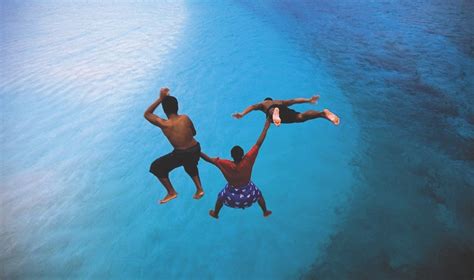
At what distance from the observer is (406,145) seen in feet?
19.8

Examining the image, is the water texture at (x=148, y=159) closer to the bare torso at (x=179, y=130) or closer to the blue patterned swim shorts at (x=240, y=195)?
the blue patterned swim shorts at (x=240, y=195)

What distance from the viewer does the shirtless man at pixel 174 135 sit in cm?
354

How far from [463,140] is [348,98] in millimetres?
2687

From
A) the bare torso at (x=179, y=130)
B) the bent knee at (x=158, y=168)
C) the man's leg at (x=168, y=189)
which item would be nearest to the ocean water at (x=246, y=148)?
the man's leg at (x=168, y=189)

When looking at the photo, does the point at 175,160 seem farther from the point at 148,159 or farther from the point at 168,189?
the point at 148,159

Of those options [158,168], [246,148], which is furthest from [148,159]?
[158,168]

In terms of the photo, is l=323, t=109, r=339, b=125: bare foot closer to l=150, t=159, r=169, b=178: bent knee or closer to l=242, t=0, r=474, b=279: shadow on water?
l=242, t=0, r=474, b=279: shadow on water

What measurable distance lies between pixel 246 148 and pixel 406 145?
3.26 meters

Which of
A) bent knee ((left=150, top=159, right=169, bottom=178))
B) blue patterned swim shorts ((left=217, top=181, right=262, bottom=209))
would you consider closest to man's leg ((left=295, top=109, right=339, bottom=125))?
blue patterned swim shorts ((left=217, top=181, right=262, bottom=209))

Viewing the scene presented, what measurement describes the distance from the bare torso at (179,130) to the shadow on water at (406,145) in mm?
2415

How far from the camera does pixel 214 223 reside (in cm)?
478

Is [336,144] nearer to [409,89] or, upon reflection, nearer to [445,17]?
[409,89]

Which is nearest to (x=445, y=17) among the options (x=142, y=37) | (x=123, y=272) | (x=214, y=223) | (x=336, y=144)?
(x=336, y=144)

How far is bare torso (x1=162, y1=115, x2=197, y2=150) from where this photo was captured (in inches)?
140
